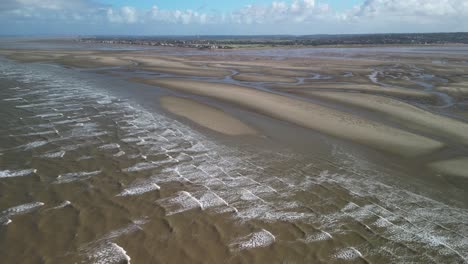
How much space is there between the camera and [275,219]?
907cm

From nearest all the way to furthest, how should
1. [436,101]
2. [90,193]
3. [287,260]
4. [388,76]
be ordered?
1. [287,260]
2. [90,193]
3. [436,101]
4. [388,76]

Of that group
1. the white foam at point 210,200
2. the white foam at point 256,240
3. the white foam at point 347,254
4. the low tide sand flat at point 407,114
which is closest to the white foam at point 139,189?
the white foam at point 210,200

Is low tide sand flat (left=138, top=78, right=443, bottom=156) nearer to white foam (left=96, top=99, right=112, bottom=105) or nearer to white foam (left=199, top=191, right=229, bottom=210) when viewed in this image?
white foam (left=96, top=99, right=112, bottom=105)

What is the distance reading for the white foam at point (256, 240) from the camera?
7948 millimetres

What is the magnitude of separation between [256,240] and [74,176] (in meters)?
6.55

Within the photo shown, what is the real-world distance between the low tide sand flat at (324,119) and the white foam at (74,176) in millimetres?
10836

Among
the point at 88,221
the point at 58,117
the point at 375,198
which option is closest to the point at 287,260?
the point at 375,198

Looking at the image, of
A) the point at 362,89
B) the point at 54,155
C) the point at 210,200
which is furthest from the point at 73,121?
the point at 362,89

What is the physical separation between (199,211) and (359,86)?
82.0ft

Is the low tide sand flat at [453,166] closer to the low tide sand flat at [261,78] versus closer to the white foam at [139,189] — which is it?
the white foam at [139,189]

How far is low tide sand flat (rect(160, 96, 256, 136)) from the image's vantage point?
17.1 meters

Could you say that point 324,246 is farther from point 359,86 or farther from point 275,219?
point 359,86

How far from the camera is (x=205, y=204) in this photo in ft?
31.8

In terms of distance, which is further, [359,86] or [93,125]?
[359,86]
